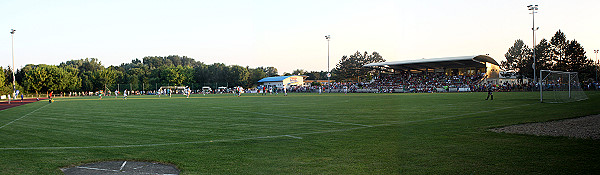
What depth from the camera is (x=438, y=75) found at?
68125mm

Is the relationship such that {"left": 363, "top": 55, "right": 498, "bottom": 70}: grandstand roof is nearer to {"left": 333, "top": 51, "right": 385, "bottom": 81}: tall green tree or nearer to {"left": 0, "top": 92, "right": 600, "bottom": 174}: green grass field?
{"left": 333, "top": 51, "right": 385, "bottom": 81}: tall green tree

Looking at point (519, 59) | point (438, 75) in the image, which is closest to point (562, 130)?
point (438, 75)

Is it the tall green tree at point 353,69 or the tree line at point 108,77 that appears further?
the tall green tree at point 353,69

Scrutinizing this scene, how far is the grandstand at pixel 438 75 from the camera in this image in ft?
195

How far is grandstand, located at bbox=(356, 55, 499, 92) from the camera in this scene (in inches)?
2342

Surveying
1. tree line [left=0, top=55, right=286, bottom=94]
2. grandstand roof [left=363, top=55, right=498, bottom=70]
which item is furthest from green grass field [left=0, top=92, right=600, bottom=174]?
tree line [left=0, top=55, right=286, bottom=94]

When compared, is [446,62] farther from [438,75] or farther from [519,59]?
[519,59]

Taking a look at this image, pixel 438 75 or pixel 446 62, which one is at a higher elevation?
pixel 446 62

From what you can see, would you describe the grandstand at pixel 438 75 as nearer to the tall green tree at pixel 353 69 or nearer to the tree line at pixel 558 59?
the tree line at pixel 558 59

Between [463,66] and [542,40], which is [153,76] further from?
[542,40]

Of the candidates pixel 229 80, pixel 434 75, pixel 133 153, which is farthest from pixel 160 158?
pixel 229 80

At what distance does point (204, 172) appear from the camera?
5.76 meters

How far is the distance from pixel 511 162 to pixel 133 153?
285 inches

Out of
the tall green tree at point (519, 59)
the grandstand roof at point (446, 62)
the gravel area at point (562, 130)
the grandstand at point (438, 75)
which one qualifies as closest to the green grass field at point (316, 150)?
the gravel area at point (562, 130)
